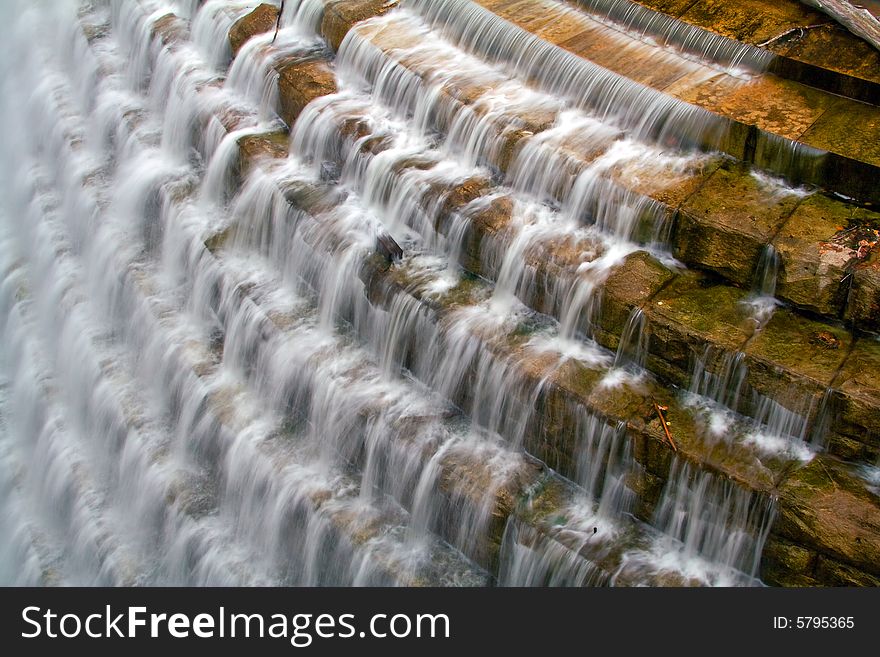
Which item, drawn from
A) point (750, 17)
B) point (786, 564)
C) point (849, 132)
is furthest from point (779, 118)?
point (786, 564)

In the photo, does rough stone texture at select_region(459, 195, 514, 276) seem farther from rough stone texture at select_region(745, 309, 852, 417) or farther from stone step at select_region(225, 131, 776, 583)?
rough stone texture at select_region(745, 309, 852, 417)

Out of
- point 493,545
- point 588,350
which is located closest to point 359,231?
point 588,350

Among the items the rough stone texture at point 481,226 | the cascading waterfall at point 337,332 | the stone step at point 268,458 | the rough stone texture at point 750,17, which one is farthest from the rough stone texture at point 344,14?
the rough stone texture at point 750,17

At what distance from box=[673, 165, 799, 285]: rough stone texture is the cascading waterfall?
0.42 m

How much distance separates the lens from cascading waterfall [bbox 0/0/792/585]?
10.5 metres

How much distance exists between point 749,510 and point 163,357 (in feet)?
24.1

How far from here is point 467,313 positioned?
11.3 m

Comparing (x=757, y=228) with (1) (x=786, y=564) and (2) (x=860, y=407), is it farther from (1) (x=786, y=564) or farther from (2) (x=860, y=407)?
(1) (x=786, y=564)

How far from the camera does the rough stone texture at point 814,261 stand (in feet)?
32.2

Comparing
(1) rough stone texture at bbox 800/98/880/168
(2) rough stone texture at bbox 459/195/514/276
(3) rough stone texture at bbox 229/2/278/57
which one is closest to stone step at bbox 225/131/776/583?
(2) rough stone texture at bbox 459/195/514/276

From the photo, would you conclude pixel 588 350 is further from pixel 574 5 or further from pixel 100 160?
pixel 100 160

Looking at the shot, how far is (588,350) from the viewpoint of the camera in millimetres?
10695

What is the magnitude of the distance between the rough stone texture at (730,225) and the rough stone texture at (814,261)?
0.18m

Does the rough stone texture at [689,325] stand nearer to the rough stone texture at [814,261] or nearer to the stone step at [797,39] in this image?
the rough stone texture at [814,261]
